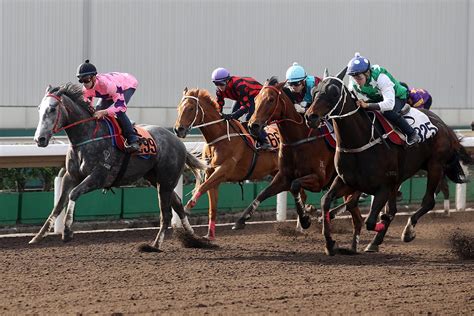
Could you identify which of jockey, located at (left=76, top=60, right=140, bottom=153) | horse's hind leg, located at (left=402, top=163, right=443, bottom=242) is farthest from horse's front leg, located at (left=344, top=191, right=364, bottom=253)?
jockey, located at (left=76, top=60, right=140, bottom=153)

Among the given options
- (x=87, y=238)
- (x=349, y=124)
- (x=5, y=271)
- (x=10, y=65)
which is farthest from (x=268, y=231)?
(x=10, y=65)

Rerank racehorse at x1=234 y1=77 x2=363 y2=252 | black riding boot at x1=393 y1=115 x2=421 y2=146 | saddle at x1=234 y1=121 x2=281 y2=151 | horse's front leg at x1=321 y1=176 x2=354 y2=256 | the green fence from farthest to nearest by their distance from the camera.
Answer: saddle at x1=234 y1=121 x2=281 y2=151 → the green fence → racehorse at x1=234 y1=77 x2=363 y2=252 → black riding boot at x1=393 y1=115 x2=421 y2=146 → horse's front leg at x1=321 y1=176 x2=354 y2=256

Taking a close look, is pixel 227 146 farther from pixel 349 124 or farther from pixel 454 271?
pixel 454 271

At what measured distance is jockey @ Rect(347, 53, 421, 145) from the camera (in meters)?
9.52

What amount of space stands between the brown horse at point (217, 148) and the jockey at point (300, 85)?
100cm

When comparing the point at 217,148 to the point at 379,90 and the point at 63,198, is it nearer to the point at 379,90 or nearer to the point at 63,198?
the point at 63,198

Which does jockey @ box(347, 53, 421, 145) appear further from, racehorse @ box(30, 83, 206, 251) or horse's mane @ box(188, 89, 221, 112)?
racehorse @ box(30, 83, 206, 251)

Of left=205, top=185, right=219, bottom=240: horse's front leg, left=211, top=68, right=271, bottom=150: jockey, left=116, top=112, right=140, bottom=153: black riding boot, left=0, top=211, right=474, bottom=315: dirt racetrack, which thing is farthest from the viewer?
left=211, top=68, right=271, bottom=150: jockey

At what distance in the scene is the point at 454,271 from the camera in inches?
352

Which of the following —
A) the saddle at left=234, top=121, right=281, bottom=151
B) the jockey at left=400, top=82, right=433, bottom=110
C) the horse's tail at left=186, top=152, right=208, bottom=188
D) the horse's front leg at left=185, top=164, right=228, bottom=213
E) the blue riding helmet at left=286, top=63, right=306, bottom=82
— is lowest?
the horse's front leg at left=185, top=164, right=228, bottom=213

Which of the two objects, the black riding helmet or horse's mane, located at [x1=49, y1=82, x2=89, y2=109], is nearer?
the black riding helmet

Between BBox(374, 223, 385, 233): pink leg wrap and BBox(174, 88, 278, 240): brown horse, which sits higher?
BBox(174, 88, 278, 240): brown horse

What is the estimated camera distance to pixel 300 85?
34.8ft

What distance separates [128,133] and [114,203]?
2159 millimetres
